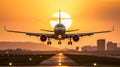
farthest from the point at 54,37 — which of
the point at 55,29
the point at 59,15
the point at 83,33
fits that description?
the point at 59,15

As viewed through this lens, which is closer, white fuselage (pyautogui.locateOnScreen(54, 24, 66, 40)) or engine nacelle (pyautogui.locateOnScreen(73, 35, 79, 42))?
white fuselage (pyautogui.locateOnScreen(54, 24, 66, 40))

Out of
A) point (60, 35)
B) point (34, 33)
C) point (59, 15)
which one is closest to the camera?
point (60, 35)

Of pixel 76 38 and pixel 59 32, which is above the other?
pixel 59 32

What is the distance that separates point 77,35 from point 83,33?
8469 mm

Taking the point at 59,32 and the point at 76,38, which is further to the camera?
the point at 76,38

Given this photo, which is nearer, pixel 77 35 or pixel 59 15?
pixel 77 35

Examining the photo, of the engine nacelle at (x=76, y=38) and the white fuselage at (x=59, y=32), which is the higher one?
the white fuselage at (x=59, y=32)

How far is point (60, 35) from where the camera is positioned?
148 meters

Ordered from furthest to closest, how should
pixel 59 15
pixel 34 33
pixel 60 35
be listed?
pixel 59 15 → pixel 34 33 → pixel 60 35

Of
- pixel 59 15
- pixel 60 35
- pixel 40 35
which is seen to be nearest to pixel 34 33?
pixel 40 35

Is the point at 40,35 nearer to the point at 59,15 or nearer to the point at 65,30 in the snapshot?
Result: the point at 65,30

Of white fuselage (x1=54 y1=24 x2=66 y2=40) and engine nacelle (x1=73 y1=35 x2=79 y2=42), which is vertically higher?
white fuselage (x1=54 y1=24 x2=66 y2=40)

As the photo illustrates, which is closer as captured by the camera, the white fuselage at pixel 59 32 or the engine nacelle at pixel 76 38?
the white fuselage at pixel 59 32

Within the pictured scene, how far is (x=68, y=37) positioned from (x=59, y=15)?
137 ft
